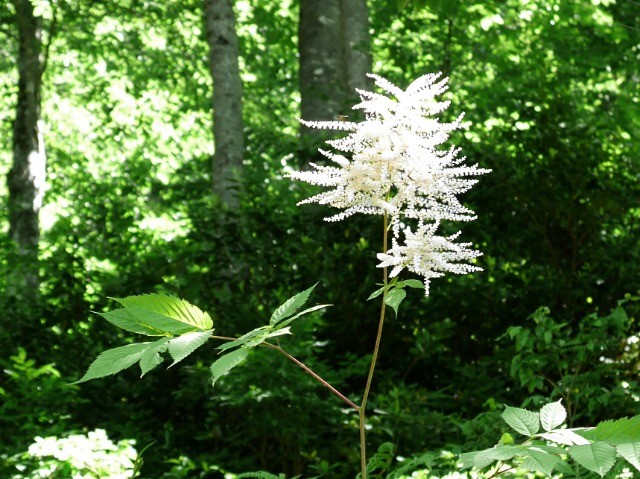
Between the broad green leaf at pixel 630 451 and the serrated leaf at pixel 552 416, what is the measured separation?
23 cm

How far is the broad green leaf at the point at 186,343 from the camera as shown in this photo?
2.09 m

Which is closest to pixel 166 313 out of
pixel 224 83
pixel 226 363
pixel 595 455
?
pixel 226 363

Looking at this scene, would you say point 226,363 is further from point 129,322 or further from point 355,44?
point 355,44

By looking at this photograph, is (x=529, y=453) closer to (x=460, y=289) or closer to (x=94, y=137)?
(x=460, y=289)

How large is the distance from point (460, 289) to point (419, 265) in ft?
14.2

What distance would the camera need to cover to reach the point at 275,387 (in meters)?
5.25

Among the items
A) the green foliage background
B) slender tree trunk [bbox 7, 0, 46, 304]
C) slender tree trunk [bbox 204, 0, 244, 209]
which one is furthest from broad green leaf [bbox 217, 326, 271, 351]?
slender tree trunk [bbox 7, 0, 46, 304]

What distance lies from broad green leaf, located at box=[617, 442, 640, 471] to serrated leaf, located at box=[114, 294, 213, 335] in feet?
3.26

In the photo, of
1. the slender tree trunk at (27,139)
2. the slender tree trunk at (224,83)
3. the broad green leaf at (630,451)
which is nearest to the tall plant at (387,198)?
the broad green leaf at (630,451)

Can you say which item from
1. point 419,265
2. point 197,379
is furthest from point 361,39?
point 419,265

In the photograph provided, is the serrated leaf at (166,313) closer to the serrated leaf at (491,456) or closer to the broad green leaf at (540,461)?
the serrated leaf at (491,456)

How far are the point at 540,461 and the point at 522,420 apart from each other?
254 mm

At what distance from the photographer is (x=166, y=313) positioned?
2246 mm

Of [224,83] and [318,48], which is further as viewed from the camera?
[318,48]
